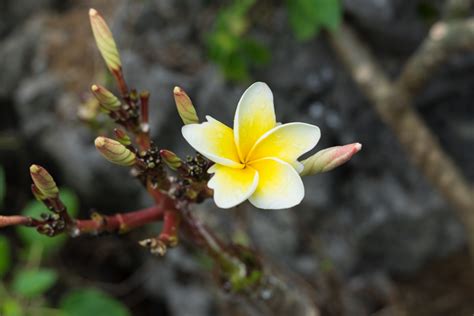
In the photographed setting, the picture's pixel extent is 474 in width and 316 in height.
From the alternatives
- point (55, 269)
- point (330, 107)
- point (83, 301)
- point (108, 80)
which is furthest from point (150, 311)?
point (330, 107)

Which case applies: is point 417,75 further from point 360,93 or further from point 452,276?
point 452,276

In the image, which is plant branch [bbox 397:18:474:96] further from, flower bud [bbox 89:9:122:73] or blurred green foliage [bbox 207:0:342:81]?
flower bud [bbox 89:9:122:73]

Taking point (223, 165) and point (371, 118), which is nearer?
point (223, 165)

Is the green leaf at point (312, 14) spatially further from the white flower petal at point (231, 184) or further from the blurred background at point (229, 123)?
the white flower petal at point (231, 184)

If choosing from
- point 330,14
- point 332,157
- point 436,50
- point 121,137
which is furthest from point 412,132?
point 121,137

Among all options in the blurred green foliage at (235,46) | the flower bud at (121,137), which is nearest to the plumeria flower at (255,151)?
the flower bud at (121,137)

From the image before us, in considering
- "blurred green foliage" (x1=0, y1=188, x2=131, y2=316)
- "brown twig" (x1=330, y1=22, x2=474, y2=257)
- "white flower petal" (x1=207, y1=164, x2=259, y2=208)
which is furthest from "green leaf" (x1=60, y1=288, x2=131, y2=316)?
"white flower petal" (x1=207, y1=164, x2=259, y2=208)
